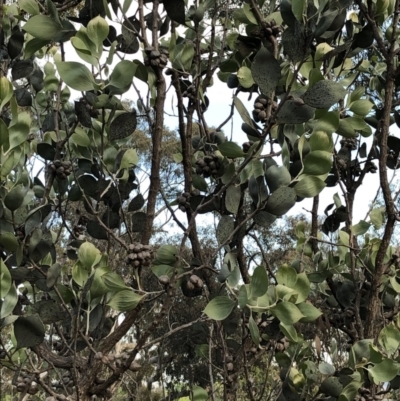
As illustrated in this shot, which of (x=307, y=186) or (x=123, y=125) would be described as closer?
(x=307, y=186)

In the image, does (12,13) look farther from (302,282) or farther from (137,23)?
(302,282)

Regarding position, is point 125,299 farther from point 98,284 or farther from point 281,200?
point 281,200

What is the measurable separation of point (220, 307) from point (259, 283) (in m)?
0.07

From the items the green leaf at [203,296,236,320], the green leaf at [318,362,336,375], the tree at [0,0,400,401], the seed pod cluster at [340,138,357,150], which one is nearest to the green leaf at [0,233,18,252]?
the tree at [0,0,400,401]

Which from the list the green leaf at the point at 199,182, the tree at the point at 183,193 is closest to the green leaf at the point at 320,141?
the tree at the point at 183,193

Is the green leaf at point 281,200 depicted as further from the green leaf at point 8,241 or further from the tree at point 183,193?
the green leaf at point 8,241

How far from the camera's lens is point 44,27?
68 centimetres

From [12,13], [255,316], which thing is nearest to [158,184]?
[255,316]

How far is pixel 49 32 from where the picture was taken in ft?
2.24

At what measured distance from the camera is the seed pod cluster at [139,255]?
64 cm

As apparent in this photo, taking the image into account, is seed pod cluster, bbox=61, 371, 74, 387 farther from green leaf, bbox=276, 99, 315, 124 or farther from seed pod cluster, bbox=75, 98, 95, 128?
green leaf, bbox=276, 99, 315, 124

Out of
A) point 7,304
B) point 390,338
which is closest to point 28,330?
point 7,304

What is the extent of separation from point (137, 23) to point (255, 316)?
477 millimetres

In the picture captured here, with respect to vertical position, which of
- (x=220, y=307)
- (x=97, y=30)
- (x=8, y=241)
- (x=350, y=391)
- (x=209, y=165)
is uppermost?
(x=97, y=30)
